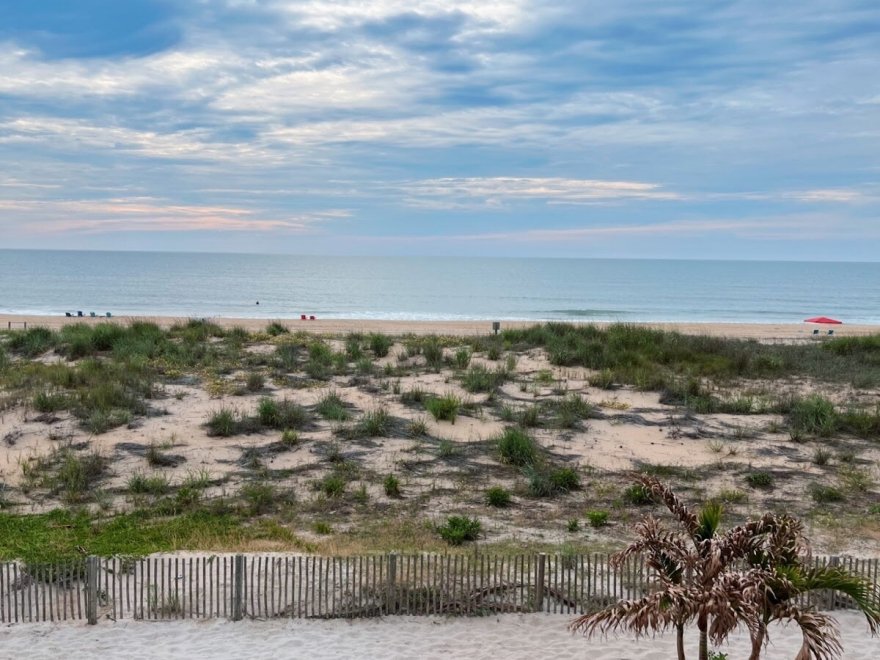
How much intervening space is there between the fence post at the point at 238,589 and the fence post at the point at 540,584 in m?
3.37

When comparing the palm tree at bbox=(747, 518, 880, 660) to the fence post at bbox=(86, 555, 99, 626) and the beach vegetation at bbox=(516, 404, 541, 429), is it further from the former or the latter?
the beach vegetation at bbox=(516, 404, 541, 429)

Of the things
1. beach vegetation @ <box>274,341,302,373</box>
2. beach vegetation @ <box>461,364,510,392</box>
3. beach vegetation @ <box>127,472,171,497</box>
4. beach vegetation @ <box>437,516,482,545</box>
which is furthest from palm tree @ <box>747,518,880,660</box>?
beach vegetation @ <box>274,341,302,373</box>

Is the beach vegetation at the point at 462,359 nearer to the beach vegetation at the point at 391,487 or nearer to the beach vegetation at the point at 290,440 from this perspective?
the beach vegetation at the point at 290,440

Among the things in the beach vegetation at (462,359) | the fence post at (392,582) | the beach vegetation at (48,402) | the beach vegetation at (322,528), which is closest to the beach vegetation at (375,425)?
the beach vegetation at (322,528)

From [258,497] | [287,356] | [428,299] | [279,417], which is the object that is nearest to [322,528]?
[258,497]

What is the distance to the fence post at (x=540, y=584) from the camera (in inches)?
366

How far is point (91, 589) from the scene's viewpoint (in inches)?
352

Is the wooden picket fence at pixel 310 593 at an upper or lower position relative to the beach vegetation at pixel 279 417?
lower

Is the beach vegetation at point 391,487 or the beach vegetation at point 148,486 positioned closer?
the beach vegetation at point 148,486

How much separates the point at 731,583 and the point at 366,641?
15.2ft

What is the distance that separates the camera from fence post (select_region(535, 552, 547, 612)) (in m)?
9.30

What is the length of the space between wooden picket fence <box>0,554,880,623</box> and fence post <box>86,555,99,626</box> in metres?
0.01

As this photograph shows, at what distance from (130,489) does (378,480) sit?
4149 mm

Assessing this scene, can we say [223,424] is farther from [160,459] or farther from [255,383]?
[255,383]
